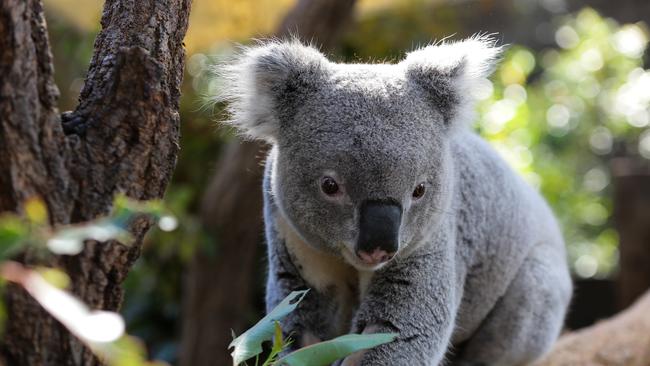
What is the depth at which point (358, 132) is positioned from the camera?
236 cm

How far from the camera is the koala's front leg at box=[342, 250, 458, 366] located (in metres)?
2.58

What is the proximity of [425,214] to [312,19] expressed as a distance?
8.58 ft

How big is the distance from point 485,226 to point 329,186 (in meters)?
1.07

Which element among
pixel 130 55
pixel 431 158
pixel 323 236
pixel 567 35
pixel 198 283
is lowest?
pixel 198 283

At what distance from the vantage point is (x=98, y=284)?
5.46 feet

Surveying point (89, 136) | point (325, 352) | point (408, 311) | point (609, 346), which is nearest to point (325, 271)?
point (408, 311)

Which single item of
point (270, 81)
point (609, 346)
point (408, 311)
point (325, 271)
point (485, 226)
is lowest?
point (609, 346)

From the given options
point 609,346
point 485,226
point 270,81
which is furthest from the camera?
point 609,346

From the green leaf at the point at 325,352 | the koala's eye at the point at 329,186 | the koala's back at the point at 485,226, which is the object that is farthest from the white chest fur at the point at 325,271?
the green leaf at the point at 325,352

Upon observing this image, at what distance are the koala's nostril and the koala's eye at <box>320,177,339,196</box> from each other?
8.6 inches

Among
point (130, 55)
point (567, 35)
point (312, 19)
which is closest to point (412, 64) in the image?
point (130, 55)

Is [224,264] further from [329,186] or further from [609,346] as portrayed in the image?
[329,186]

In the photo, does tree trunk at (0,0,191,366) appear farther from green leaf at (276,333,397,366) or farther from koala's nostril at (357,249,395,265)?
koala's nostril at (357,249,395,265)

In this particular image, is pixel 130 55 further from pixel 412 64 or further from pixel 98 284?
pixel 412 64
